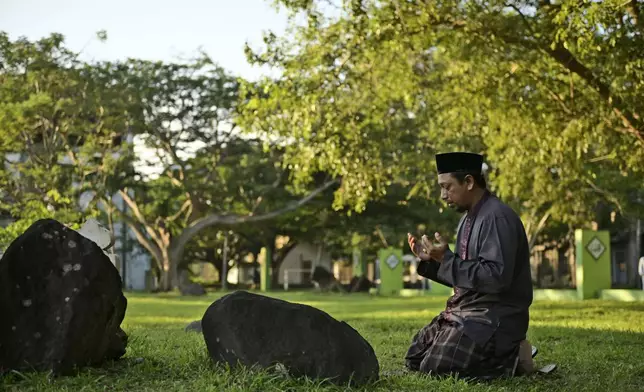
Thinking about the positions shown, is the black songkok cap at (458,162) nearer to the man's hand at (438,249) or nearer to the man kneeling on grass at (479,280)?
the man kneeling on grass at (479,280)

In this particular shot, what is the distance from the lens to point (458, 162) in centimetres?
738

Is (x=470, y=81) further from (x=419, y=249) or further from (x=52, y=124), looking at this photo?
(x=52, y=124)

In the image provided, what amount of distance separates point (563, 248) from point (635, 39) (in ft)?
126

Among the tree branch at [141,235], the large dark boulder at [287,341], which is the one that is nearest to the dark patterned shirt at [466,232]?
the large dark boulder at [287,341]

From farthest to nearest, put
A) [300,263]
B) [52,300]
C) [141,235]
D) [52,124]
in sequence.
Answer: [300,263], [141,235], [52,124], [52,300]

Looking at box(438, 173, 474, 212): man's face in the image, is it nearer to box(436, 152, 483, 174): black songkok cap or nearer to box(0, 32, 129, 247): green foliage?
box(436, 152, 483, 174): black songkok cap

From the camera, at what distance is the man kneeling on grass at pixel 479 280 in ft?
23.4

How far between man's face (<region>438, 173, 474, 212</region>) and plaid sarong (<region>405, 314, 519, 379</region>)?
3.21 feet

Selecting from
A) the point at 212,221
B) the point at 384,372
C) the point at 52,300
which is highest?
the point at 212,221

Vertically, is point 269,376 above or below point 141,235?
below

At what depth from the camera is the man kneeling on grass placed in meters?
7.14

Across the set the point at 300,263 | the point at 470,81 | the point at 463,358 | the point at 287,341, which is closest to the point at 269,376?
the point at 287,341

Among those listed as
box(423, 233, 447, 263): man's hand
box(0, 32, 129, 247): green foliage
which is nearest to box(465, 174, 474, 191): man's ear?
box(423, 233, 447, 263): man's hand

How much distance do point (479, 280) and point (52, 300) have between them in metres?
3.05
